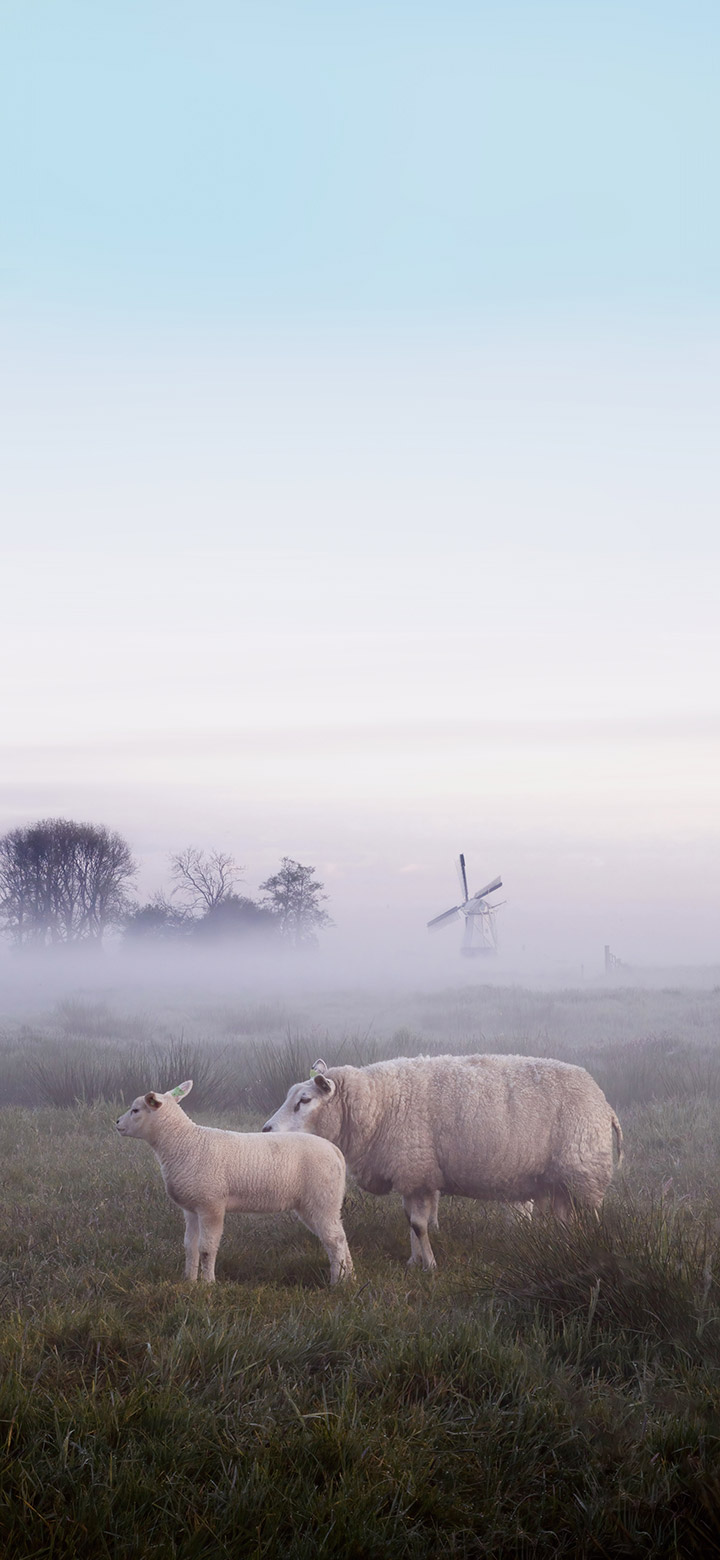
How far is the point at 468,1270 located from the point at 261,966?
51.0 metres

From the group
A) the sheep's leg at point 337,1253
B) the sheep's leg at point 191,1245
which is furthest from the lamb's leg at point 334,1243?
the sheep's leg at point 191,1245

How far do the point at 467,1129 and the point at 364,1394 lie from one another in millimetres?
3798

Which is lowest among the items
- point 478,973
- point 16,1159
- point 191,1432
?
point 478,973

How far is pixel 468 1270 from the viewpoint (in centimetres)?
679

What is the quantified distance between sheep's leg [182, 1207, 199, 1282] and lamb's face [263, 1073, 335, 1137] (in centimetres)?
87

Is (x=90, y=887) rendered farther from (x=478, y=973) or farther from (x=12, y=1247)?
(x=12, y=1247)

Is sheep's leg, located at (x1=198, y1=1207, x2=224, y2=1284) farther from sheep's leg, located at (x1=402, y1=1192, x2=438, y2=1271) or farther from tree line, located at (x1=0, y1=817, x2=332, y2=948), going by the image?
tree line, located at (x1=0, y1=817, x2=332, y2=948)

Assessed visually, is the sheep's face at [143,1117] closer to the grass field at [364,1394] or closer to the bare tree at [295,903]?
the grass field at [364,1394]

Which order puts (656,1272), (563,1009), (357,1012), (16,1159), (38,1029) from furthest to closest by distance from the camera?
(357,1012) < (563,1009) < (38,1029) < (16,1159) < (656,1272)

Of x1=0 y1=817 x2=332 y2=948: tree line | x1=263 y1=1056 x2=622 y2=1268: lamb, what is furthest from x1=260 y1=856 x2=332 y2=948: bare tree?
x1=263 y1=1056 x2=622 y2=1268: lamb

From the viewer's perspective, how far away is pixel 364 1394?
440 centimetres

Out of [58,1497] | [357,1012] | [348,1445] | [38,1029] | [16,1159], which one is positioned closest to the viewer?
[58,1497]

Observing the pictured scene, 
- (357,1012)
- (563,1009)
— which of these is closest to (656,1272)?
(563,1009)

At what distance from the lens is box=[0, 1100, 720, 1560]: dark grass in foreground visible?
356cm
